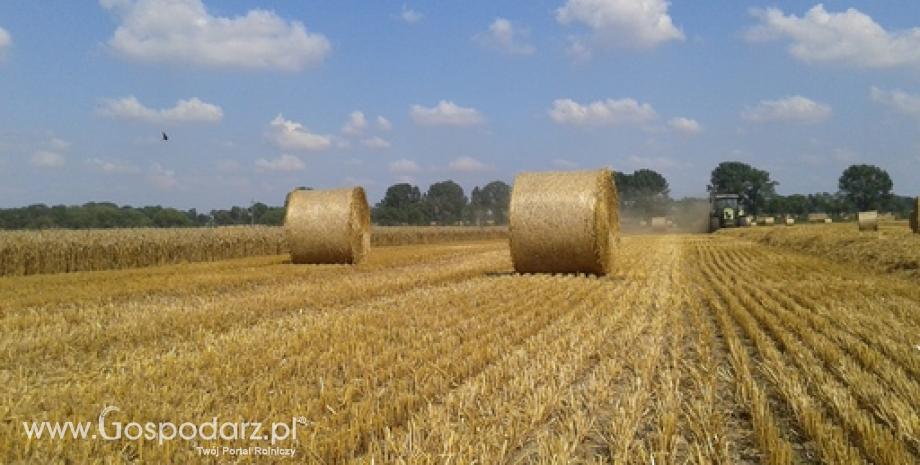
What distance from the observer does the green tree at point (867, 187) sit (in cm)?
11481

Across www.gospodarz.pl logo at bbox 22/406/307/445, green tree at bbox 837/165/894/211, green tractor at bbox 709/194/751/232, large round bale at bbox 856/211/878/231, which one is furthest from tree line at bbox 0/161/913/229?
www.gospodarz.pl logo at bbox 22/406/307/445

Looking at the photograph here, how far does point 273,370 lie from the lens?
14.8 feet

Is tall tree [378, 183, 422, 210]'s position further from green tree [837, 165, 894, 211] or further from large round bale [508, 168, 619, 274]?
large round bale [508, 168, 619, 274]

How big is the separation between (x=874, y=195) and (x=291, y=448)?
137944 mm

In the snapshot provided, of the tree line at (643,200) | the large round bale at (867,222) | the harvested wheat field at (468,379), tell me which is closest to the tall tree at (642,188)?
the tree line at (643,200)

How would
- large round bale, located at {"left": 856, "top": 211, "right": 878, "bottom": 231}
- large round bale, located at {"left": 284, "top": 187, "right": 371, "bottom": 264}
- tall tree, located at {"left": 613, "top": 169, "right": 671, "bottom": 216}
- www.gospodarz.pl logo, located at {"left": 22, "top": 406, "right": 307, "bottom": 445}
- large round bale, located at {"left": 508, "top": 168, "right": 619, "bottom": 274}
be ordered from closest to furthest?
www.gospodarz.pl logo, located at {"left": 22, "top": 406, "right": 307, "bottom": 445}, large round bale, located at {"left": 508, "top": 168, "right": 619, "bottom": 274}, large round bale, located at {"left": 284, "top": 187, "right": 371, "bottom": 264}, large round bale, located at {"left": 856, "top": 211, "right": 878, "bottom": 231}, tall tree, located at {"left": 613, "top": 169, "right": 671, "bottom": 216}

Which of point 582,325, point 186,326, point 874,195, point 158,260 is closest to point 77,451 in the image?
point 186,326

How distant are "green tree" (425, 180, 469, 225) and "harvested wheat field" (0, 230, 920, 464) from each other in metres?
105

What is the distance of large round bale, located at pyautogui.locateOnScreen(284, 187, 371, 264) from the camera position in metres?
16.1

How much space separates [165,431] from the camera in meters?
3.26

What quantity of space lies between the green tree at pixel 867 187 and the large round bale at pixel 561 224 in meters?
125

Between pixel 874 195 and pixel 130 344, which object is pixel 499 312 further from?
pixel 874 195

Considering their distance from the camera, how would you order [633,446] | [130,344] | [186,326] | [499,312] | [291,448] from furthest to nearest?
[499,312] → [186,326] → [130,344] → [633,446] → [291,448]

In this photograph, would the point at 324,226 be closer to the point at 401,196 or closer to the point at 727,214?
the point at 727,214
